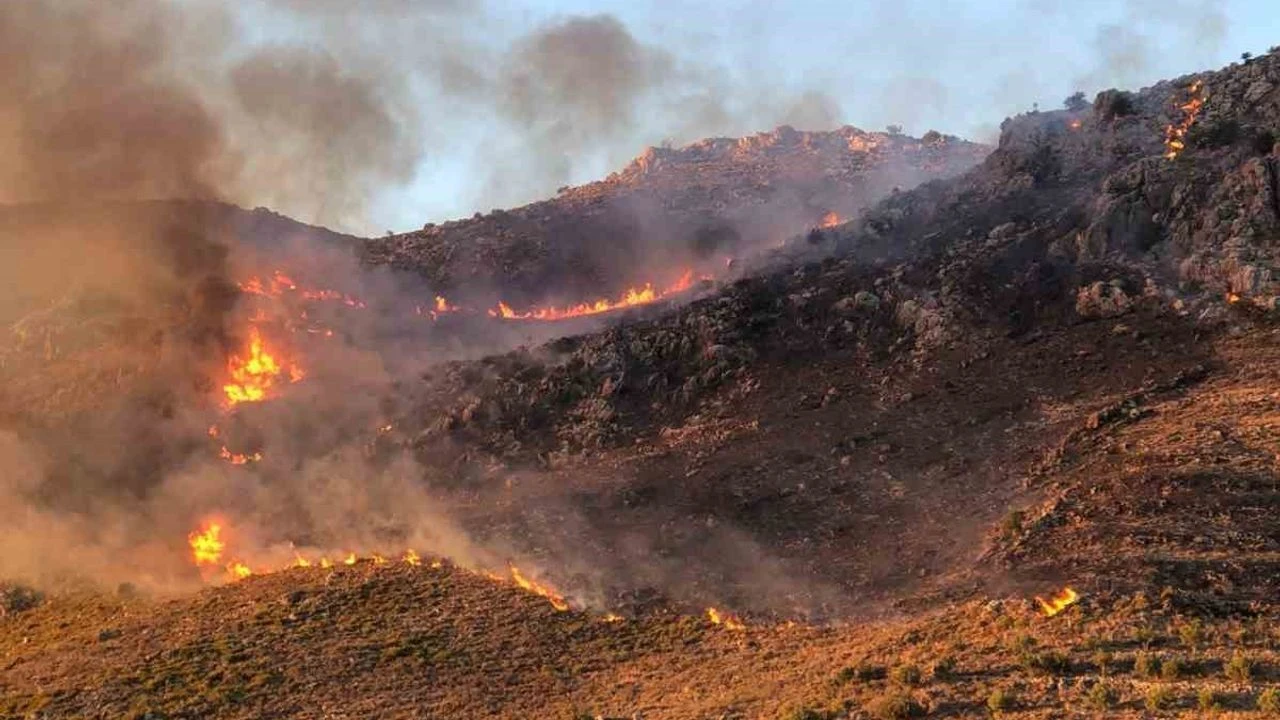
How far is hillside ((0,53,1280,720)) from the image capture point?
A: 2386 cm

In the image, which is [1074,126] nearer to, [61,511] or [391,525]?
[391,525]

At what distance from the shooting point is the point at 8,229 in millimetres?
74750

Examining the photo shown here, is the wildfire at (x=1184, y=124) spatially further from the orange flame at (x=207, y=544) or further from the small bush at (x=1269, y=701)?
the orange flame at (x=207, y=544)

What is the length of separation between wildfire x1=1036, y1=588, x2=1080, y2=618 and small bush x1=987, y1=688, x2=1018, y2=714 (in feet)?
17.2

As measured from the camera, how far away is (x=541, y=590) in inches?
1264

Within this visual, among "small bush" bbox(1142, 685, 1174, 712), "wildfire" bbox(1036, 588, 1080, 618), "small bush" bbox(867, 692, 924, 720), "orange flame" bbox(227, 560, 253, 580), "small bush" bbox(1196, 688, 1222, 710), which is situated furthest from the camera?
"orange flame" bbox(227, 560, 253, 580)

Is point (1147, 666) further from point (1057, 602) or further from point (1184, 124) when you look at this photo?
point (1184, 124)

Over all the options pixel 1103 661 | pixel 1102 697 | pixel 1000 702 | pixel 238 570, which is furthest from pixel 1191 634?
pixel 238 570

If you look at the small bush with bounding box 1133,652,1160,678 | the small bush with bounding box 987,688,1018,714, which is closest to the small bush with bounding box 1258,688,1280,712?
the small bush with bounding box 1133,652,1160,678

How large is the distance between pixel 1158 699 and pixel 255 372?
52707 mm

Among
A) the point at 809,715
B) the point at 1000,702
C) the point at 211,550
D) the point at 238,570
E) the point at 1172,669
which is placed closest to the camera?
the point at 1000,702

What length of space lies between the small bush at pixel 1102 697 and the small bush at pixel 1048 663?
1438 mm

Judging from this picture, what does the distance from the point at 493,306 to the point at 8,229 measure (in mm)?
41722

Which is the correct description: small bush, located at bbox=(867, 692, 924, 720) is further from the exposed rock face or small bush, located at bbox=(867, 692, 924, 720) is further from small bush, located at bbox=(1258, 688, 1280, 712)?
the exposed rock face
